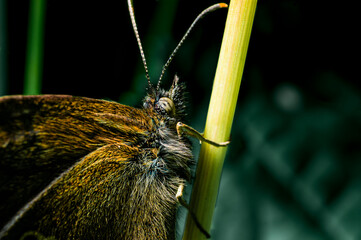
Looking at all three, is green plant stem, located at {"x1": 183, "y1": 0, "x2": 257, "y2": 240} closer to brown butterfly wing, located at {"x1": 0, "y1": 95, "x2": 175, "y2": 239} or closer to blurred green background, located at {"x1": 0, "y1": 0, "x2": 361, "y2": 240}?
brown butterfly wing, located at {"x1": 0, "y1": 95, "x2": 175, "y2": 239}

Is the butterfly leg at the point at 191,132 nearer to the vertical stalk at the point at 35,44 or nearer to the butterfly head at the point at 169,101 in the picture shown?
the butterfly head at the point at 169,101

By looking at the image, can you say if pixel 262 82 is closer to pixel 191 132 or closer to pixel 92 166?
pixel 191 132

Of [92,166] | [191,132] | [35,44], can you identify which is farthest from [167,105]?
[35,44]

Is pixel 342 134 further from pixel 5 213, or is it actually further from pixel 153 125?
pixel 5 213

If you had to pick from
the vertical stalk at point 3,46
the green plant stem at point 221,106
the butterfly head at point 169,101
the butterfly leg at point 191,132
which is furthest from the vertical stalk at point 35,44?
the green plant stem at point 221,106

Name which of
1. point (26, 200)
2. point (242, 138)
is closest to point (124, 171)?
point (26, 200)

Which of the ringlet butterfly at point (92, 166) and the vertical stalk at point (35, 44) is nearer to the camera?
the ringlet butterfly at point (92, 166)

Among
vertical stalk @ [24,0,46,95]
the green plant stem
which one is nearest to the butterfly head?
the green plant stem

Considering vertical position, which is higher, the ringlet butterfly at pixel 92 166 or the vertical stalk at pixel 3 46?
the vertical stalk at pixel 3 46
